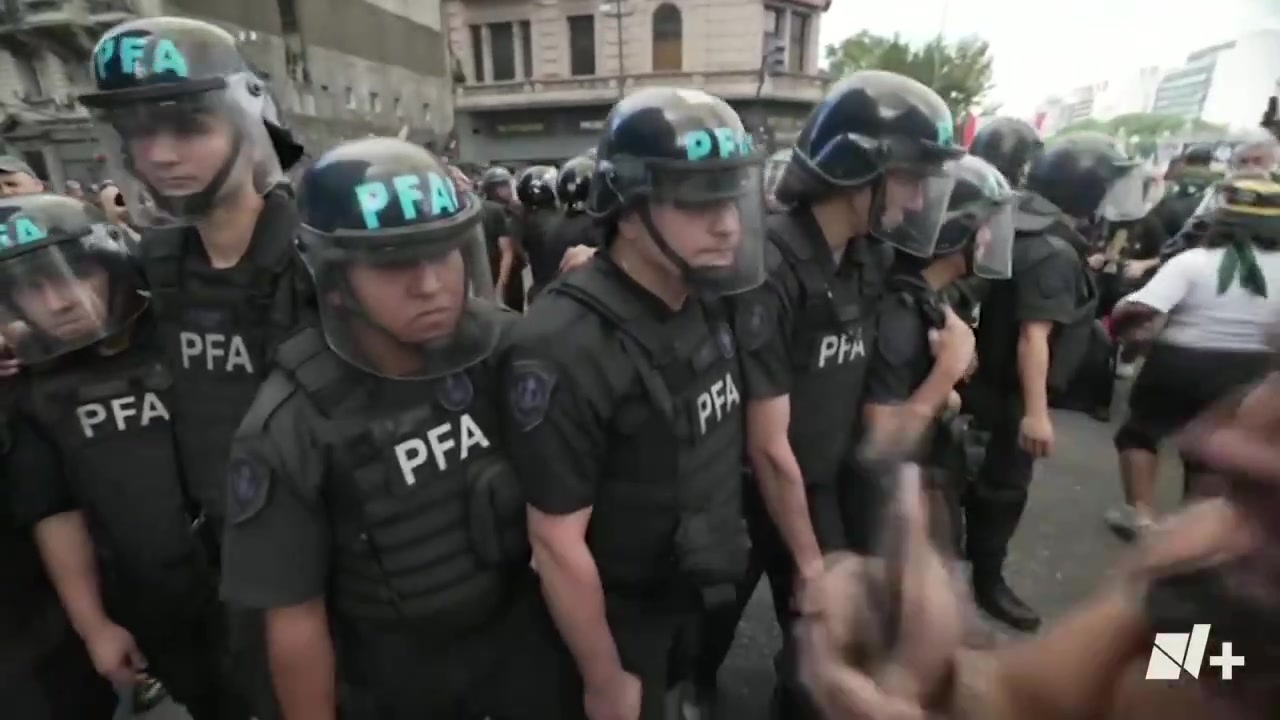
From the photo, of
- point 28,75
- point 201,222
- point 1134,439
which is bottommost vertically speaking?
point 1134,439

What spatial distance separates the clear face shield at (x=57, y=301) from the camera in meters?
1.81

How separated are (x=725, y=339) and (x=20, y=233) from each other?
65.7 inches

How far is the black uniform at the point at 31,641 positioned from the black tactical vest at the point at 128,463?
116mm

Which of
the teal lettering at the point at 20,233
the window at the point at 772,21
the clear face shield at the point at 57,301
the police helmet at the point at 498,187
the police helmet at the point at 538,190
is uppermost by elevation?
the window at the point at 772,21

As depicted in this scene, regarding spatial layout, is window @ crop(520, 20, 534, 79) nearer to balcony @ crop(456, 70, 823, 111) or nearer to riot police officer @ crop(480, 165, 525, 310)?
balcony @ crop(456, 70, 823, 111)

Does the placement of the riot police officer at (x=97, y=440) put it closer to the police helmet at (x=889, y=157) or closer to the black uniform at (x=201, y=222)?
the black uniform at (x=201, y=222)

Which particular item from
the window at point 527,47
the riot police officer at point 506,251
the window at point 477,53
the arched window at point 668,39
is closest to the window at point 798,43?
the arched window at point 668,39

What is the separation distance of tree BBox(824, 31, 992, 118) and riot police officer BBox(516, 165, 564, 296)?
28.2 meters

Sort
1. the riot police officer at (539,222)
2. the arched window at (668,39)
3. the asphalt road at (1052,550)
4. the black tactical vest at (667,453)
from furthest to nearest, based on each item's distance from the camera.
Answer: the arched window at (668,39), the riot police officer at (539,222), the asphalt road at (1052,550), the black tactical vest at (667,453)

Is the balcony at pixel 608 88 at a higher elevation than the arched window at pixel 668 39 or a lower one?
lower

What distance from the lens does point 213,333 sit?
6.34 ft

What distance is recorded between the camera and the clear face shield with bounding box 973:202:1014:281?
2627 mm

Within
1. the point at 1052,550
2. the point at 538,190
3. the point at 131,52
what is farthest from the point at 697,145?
the point at 538,190

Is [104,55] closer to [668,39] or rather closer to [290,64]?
[290,64]
